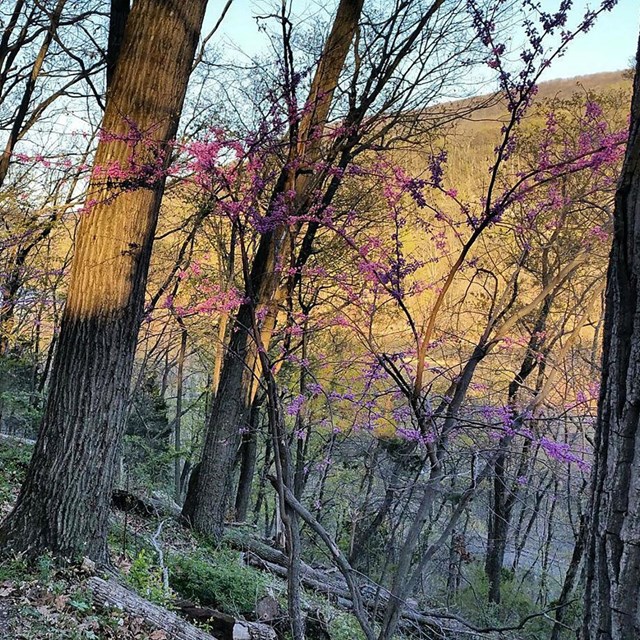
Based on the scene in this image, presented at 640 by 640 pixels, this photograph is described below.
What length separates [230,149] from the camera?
3740mm

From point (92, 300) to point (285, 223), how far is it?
1824 millimetres

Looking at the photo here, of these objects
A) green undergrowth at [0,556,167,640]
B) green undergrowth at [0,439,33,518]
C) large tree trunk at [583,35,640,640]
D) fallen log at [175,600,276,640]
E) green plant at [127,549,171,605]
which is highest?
large tree trunk at [583,35,640,640]

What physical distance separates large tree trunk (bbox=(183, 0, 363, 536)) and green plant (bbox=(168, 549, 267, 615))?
1374 millimetres

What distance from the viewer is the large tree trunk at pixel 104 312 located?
325 cm

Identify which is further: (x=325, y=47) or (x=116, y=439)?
(x=325, y=47)

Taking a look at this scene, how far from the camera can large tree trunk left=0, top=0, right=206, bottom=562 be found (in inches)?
128

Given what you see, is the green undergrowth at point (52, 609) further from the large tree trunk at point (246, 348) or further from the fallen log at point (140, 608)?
the large tree trunk at point (246, 348)

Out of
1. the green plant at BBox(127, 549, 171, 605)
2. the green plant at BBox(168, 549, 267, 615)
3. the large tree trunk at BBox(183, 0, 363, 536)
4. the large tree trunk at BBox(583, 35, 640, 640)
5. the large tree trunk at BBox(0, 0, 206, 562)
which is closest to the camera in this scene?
the large tree trunk at BBox(583, 35, 640, 640)

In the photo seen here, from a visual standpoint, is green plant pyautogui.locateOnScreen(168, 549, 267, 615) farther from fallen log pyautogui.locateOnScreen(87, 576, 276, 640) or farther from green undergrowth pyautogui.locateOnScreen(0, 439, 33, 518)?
green undergrowth pyautogui.locateOnScreen(0, 439, 33, 518)

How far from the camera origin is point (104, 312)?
3365mm

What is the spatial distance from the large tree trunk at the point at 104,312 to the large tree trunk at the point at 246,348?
6.73 ft

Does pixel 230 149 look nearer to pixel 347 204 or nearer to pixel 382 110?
pixel 382 110

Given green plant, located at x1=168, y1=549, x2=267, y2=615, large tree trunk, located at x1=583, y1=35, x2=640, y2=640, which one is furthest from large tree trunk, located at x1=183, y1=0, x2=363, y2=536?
large tree trunk, located at x1=583, y1=35, x2=640, y2=640

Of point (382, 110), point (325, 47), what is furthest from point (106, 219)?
point (382, 110)
